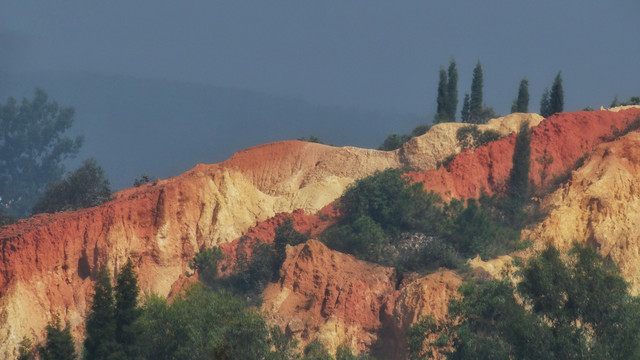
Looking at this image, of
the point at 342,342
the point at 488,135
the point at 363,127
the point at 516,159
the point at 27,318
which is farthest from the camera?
the point at 363,127

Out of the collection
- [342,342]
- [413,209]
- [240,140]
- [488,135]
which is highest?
[240,140]

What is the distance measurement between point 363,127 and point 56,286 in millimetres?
134620

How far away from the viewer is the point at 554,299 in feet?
114

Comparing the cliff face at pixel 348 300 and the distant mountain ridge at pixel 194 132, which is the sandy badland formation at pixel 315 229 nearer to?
the cliff face at pixel 348 300

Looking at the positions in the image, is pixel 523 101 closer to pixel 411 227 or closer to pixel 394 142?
pixel 394 142

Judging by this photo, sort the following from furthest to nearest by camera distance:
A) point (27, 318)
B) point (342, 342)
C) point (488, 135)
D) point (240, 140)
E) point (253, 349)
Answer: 1. point (240, 140)
2. point (488, 135)
3. point (27, 318)
4. point (342, 342)
5. point (253, 349)

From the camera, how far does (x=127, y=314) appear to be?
38.7 metres

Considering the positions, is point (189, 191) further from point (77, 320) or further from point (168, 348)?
point (168, 348)

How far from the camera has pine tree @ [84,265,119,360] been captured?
124 feet

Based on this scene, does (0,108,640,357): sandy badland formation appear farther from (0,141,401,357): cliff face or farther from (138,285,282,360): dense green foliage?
(138,285,282,360): dense green foliage

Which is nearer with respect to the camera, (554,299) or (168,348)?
(554,299)

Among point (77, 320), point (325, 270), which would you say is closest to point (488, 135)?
point (325, 270)

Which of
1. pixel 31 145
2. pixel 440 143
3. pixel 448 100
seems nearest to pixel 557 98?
pixel 448 100

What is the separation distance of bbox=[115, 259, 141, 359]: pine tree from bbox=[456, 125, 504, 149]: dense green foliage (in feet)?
81.9
